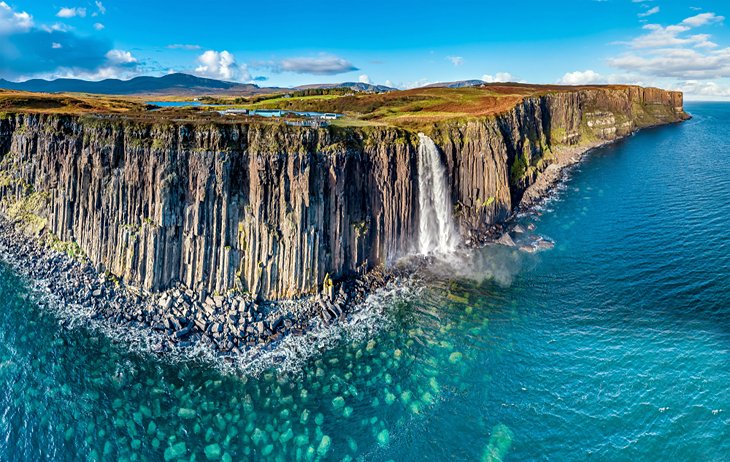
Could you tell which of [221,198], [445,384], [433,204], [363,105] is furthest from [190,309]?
[363,105]

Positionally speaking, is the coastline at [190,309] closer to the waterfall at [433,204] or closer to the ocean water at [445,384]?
the ocean water at [445,384]

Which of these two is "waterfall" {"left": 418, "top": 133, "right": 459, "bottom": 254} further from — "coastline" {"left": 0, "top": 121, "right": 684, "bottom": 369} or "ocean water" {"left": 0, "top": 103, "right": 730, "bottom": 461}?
"ocean water" {"left": 0, "top": 103, "right": 730, "bottom": 461}

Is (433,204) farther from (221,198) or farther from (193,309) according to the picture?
(193,309)

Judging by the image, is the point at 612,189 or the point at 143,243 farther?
the point at 612,189

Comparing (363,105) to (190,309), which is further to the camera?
(363,105)

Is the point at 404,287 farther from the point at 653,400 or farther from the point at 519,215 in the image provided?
the point at 519,215

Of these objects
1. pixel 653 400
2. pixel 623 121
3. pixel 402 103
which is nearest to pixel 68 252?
pixel 653 400
